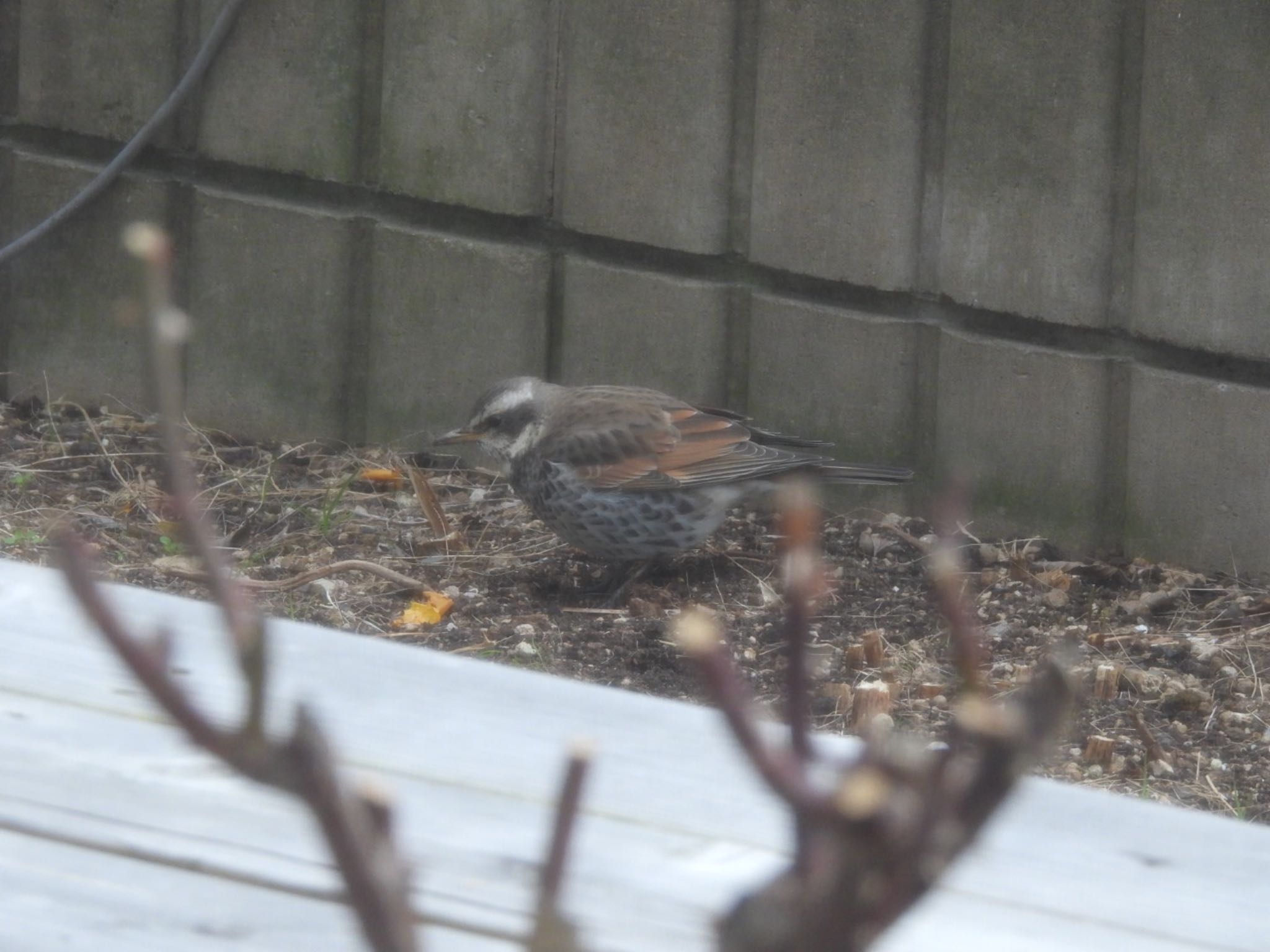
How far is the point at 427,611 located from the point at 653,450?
658 millimetres

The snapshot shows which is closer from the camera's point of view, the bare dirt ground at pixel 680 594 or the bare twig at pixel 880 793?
the bare twig at pixel 880 793

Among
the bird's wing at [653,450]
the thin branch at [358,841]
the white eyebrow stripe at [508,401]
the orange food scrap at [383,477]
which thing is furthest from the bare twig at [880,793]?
the orange food scrap at [383,477]

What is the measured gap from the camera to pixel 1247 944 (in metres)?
1.27

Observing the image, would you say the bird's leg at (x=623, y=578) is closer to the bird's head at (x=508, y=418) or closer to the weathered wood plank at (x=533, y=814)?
the bird's head at (x=508, y=418)

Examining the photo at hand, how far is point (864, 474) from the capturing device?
434 centimetres

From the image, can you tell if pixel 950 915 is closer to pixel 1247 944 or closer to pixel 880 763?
pixel 1247 944

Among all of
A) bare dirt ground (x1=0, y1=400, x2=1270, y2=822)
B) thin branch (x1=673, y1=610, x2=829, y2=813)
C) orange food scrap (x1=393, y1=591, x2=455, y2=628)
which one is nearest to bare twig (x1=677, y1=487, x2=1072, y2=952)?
thin branch (x1=673, y1=610, x2=829, y2=813)

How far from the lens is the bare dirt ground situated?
352cm

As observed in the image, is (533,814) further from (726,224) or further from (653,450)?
(726,224)

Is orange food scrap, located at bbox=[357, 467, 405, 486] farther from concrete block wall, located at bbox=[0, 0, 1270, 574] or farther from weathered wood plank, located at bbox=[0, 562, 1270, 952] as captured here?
weathered wood plank, located at bbox=[0, 562, 1270, 952]

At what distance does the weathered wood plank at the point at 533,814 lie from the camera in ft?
4.32

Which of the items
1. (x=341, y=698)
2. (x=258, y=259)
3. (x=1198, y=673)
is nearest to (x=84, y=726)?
(x=341, y=698)

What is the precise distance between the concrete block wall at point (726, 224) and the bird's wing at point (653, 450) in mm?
325

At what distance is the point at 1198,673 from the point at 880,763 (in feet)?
11.0
